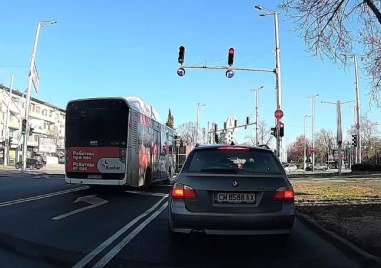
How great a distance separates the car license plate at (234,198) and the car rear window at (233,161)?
0.45 metres

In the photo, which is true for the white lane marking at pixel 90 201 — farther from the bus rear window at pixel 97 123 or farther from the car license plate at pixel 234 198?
the car license plate at pixel 234 198

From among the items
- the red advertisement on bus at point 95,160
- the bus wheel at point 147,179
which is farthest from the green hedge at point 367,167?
the red advertisement on bus at point 95,160

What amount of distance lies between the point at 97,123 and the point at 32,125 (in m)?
79.5

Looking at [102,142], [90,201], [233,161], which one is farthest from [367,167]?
[233,161]

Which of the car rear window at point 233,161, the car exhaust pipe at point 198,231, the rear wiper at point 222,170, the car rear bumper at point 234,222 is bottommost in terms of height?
the car exhaust pipe at point 198,231

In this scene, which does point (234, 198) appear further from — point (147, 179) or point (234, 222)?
point (147, 179)

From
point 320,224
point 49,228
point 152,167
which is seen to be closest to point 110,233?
point 49,228

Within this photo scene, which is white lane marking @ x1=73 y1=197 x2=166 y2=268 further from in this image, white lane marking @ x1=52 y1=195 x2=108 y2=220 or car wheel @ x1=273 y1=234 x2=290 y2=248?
car wheel @ x1=273 y1=234 x2=290 y2=248

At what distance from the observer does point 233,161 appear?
25.6 feet

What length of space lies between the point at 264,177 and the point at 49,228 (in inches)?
177

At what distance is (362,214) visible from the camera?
11.1m

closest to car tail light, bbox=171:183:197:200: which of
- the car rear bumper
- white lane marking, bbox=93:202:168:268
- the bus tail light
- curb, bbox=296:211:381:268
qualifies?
the car rear bumper

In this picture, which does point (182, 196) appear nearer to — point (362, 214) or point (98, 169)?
point (362, 214)

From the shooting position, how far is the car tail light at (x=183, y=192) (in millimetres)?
7277
